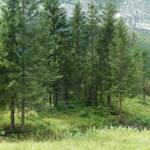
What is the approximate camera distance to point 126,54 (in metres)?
57.2

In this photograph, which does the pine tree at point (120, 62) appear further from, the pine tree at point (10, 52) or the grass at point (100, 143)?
the grass at point (100, 143)

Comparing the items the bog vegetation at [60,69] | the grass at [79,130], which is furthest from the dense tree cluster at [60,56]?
the grass at [79,130]

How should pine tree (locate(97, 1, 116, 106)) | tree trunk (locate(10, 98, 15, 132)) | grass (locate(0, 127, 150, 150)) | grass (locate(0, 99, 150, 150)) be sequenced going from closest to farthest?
grass (locate(0, 127, 150, 150)), grass (locate(0, 99, 150, 150)), tree trunk (locate(10, 98, 15, 132)), pine tree (locate(97, 1, 116, 106))

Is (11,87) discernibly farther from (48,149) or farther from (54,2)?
(48,149)

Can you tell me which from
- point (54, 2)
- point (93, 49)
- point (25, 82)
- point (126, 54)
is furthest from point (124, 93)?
point (25, 82)

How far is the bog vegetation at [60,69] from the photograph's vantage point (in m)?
35.8

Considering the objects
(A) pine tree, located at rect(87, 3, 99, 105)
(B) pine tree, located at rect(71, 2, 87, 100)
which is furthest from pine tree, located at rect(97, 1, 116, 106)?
(B) pine tree, located at rect(71, 2, 87, 100)

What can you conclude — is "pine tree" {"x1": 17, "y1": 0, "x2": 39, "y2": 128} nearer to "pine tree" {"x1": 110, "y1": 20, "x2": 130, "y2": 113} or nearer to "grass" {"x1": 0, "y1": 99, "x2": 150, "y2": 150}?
"grass" {"x1": 0, "y1": 99, "x2": 150, "y2": 150}

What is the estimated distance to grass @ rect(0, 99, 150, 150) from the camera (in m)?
9.76

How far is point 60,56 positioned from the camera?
189 ft

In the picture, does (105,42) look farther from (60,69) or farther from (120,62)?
(60,69)

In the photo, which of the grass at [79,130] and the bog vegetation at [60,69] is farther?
the bog vegetation at [60,69]

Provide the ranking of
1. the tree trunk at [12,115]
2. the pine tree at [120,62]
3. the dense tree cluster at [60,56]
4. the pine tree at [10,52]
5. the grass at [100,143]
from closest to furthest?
the grass at [100,143] < the pine tree at [10,52] < the dense tree cluster at [60,56] < the tree trunk at [12,115] < the pine tree at [120,62]

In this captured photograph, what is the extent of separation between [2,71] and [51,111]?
16888mm
